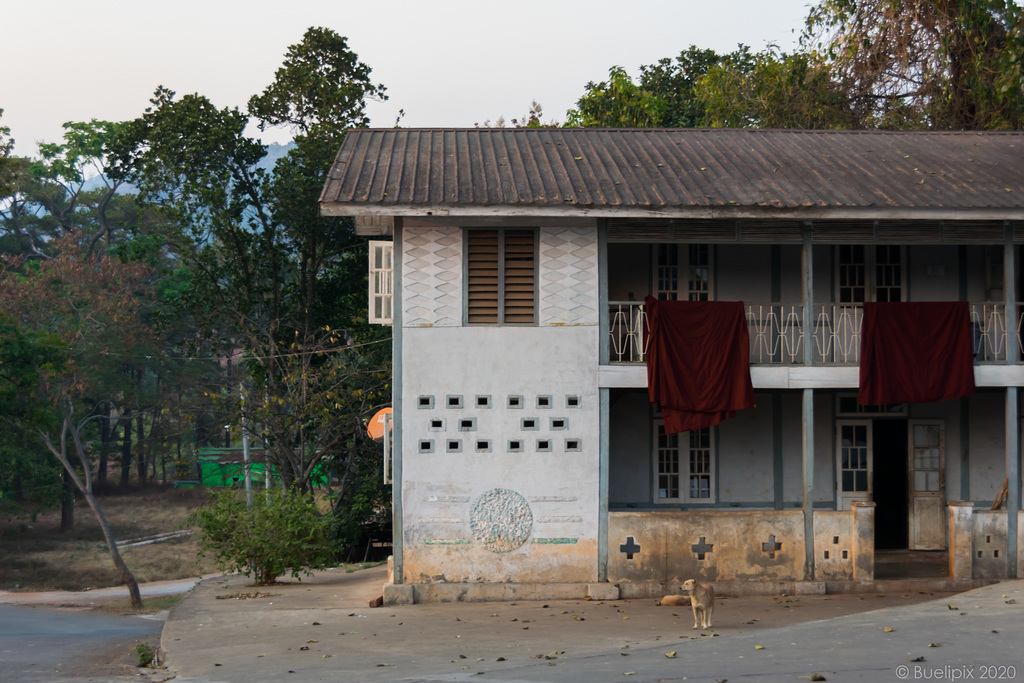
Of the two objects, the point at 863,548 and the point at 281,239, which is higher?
the point at 281,239

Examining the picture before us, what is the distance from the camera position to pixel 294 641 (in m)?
11.3

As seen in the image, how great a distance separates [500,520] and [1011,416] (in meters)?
7.43

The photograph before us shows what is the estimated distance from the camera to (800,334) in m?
15.8

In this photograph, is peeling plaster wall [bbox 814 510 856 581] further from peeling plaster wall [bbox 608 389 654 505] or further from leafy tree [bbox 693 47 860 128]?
leafy tree [bbox 693 47 860 128]

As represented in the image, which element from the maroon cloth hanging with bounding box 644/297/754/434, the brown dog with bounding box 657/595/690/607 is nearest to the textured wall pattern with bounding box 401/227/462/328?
the maroon cloth hanging with bounding box 644/297/754/434

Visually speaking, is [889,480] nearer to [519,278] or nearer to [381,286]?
[519,278]

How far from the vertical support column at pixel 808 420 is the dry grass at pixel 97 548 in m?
17.8

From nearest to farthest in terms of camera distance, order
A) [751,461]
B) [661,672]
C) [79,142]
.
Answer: [661,672]
[751,461]
[79,142]

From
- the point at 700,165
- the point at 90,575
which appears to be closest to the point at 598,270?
the point at 700,165

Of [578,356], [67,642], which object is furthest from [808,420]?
[67,642]

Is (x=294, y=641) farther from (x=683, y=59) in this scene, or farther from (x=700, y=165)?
(x=683, y=59)

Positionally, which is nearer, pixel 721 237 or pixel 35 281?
pixel 721 237

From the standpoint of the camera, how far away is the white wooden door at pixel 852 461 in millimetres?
16703

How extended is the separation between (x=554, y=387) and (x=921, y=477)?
6976mm
